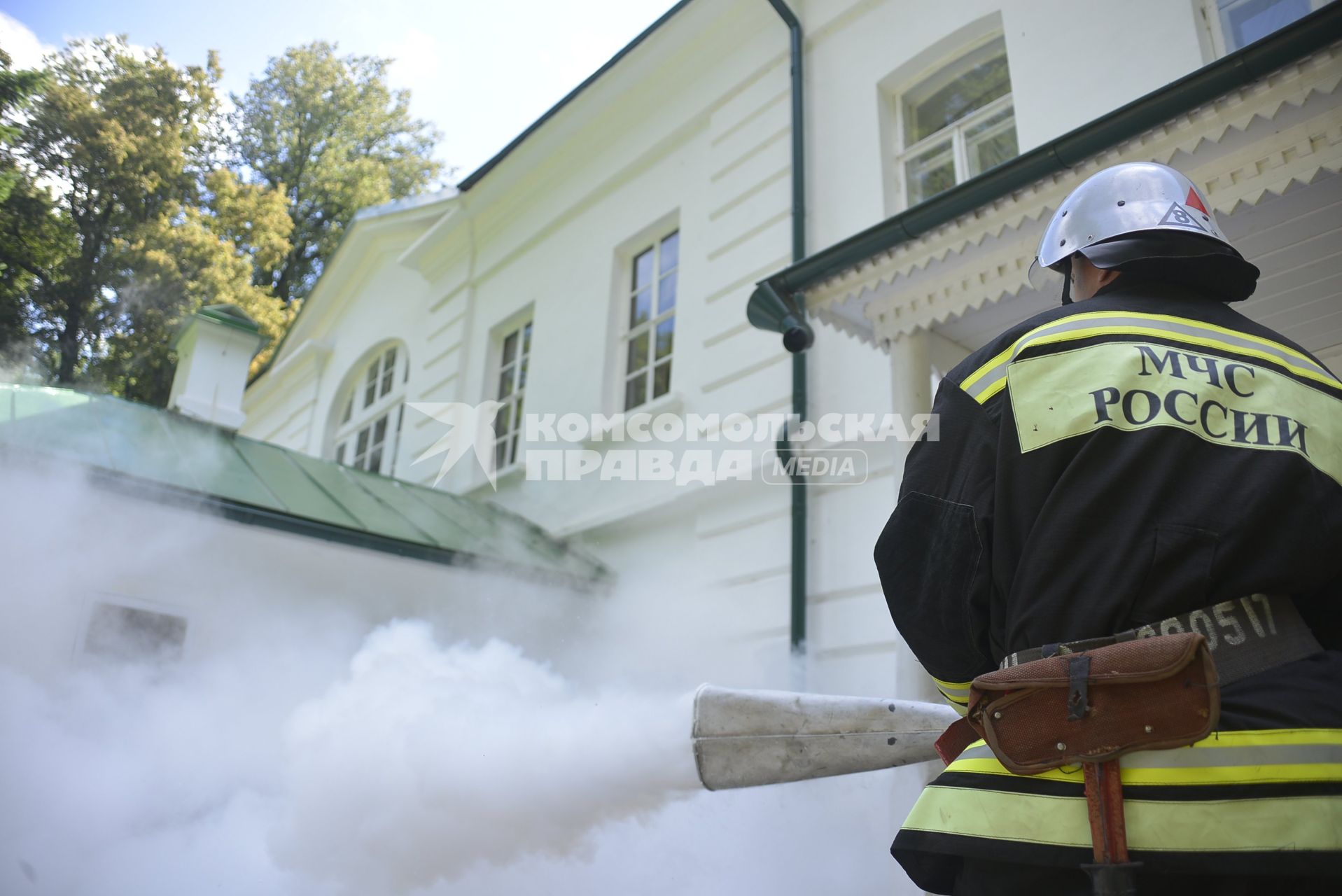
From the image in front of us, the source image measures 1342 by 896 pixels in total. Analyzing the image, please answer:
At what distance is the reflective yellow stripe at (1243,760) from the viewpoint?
54.6 inches

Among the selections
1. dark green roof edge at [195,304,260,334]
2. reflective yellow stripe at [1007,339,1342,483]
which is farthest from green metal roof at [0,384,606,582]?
reflective yellow stripe at [1007,339,1342,483]

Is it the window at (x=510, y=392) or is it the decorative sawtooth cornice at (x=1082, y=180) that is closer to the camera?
the decorative sawtooth cornice at (x=1082, y=180)

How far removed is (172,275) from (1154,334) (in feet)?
22.7

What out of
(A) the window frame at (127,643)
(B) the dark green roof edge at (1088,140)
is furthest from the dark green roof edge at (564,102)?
(A) the window frame at (127,643)

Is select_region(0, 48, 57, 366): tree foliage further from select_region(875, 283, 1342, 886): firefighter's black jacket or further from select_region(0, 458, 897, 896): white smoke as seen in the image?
select_region(875, 283, 1342, 886): firefighter's black jacket

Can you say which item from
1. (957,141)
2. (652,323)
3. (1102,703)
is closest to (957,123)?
(957,141)

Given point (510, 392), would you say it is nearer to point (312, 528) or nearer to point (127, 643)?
point (312, 528)

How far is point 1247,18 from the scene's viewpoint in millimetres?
5406

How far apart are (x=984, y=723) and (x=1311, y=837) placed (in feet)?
1.53

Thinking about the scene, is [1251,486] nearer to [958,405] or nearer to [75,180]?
[958,405]

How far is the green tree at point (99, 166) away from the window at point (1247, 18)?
21.2ft

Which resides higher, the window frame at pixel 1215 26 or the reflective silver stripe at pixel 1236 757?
the window frame at pixel 1215 26

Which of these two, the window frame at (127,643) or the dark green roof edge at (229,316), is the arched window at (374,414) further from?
the window frame at (127,643)

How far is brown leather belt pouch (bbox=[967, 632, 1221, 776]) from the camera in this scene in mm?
1411
